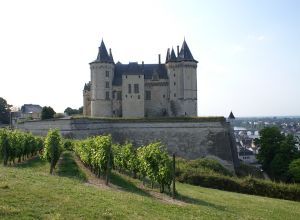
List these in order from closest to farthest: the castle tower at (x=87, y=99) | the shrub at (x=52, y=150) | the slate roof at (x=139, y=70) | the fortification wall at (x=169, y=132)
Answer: the shrub at (x=52, y=150), the fortification wall at (x=169, y=132), the slate roof at (x=139, y=70), the castle tower at (x=87, y=99)

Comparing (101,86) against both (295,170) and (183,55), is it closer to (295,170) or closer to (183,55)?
(183,55)

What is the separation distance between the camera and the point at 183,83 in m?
50.9

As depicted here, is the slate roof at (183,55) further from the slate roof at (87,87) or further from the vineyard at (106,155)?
the vineyard at (106,155)

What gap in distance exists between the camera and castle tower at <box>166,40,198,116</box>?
5084cm

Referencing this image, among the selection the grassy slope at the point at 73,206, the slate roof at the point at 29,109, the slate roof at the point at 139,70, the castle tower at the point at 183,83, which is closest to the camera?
the grassy slope at the point at 73,206

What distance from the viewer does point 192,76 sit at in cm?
5103

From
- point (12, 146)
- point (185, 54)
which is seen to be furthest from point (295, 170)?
point (12, 146)

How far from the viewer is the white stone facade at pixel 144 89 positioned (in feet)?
168

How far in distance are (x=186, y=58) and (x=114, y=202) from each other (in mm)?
40196

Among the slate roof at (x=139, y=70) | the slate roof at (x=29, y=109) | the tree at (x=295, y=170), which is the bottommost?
the tree at (x=295, y=170)

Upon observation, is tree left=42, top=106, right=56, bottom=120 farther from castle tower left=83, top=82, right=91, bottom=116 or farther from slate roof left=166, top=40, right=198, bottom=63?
slate roof left=166, top=40, right=198, bottom=63

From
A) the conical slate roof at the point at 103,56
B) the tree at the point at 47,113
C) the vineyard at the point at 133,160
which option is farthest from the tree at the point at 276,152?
the tree at the point at 47,113

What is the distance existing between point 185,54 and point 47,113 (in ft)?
62.9

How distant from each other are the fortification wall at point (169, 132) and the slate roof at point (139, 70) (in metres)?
8.46
